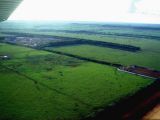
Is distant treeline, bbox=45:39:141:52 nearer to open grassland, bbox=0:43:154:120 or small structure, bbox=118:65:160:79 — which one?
small structure, bbox=118:65:160:79

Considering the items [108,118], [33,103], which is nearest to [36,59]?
[33,103]

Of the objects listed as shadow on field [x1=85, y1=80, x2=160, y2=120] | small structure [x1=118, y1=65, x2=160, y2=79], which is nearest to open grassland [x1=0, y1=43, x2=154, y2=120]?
shadow on field [x1=85, y1=80, x2=160, y2=120]

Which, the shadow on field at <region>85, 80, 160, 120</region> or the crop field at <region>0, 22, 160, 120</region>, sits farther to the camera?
the shadow on field at <region>85, 80, 160, 120</region>

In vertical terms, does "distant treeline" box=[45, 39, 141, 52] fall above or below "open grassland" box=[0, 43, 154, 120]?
above

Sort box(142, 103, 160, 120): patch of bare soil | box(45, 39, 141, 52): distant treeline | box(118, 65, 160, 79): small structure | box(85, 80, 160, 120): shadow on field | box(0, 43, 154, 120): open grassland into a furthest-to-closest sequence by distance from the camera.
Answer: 1. box(45, 39, 141, 52): distant treeline
2. box(118, 65, 160, 79): small structure
3. box(85, 80, 160, 120): shadow on field
4. box(142, 103, 160, 120): patch of bare soil
5. box(0, 43, 154, 120): open grassland

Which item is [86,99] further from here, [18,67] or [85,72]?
[18,67]

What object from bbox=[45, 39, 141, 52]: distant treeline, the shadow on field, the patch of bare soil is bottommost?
the patch of bare soil

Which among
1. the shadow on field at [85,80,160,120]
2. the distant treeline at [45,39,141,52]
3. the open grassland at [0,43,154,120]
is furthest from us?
the distant treeline at [45,39,141,52]
